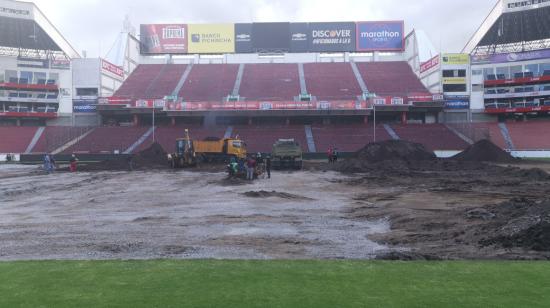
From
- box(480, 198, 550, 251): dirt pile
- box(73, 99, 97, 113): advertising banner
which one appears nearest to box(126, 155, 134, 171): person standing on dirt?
box(73, 99, 97, 113): advertising banner

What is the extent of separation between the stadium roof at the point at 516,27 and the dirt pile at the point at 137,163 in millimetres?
49747

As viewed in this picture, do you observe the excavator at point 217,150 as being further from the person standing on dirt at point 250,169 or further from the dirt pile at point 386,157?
the person standing on dirt at point 250,169

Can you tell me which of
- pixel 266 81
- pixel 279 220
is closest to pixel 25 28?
pixel 266 81

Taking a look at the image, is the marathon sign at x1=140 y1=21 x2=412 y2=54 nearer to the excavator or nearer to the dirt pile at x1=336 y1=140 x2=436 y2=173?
the excavator

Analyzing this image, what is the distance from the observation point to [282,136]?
5975 centimetres

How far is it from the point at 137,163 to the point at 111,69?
35.0 metres

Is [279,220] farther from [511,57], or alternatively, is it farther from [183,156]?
[511,57]

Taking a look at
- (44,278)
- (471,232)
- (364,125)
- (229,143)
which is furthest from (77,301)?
(364,125)

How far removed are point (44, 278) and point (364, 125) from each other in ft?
195

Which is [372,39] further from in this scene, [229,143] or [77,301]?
[77,301]

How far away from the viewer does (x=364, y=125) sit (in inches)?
2514

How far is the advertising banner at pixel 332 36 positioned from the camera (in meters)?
78.1

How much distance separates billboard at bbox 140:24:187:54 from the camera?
7862cm

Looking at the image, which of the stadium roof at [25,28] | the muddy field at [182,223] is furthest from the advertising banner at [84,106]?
the muddy field at [182,223]
